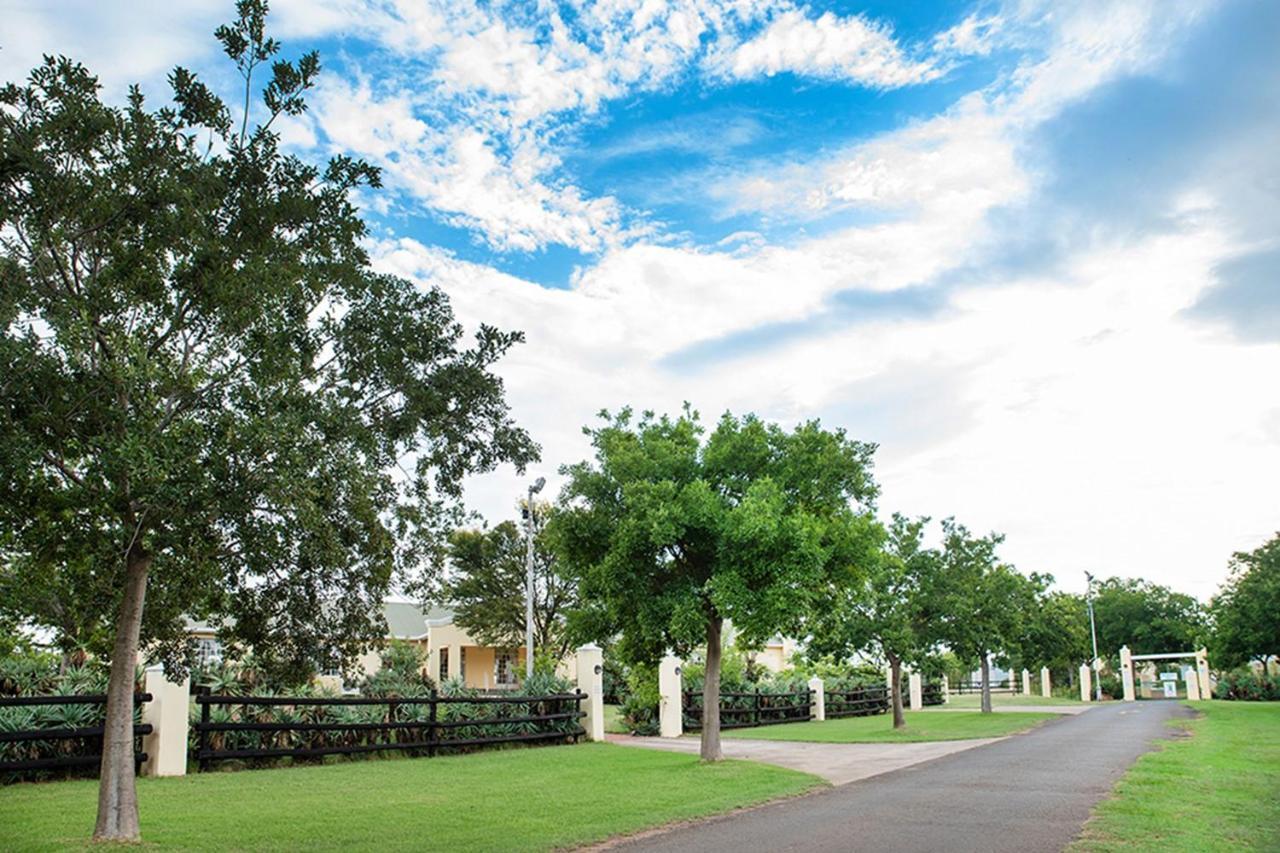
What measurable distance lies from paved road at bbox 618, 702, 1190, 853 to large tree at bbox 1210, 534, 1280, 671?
27.1 metres

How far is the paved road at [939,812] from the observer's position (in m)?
9.96

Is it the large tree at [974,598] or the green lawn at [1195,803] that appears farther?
the large tree at [974,598]

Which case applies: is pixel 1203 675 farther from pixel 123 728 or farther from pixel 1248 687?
pixel 123 728

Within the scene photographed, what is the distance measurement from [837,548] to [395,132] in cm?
1037

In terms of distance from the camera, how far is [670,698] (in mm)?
28562

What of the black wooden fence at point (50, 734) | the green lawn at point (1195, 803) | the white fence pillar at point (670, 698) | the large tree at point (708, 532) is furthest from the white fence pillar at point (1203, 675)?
the black wooden fence at point (50, 734)

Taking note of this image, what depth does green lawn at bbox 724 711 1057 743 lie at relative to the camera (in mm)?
27047

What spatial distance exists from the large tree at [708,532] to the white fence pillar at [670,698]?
9.73m

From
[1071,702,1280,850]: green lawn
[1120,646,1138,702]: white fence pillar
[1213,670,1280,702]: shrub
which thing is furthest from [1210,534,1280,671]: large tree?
[1071,702,1280,850]: green lawn

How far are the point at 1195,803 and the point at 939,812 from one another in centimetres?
356

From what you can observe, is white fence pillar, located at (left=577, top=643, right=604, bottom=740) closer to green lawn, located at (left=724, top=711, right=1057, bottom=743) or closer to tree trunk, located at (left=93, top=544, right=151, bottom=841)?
green lawn, located at (left=724, top=711, right=1057, bottom=743)

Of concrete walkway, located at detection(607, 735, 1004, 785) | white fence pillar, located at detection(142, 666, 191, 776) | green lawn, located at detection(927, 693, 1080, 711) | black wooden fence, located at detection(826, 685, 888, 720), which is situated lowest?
green lawn, located at detection(927, 693, 1080, 711)

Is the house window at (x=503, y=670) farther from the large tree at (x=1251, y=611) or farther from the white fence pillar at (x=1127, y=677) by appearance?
the white fence pillar at (x=1127, y=677)

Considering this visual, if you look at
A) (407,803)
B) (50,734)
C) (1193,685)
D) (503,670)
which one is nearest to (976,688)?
(1193,685)
